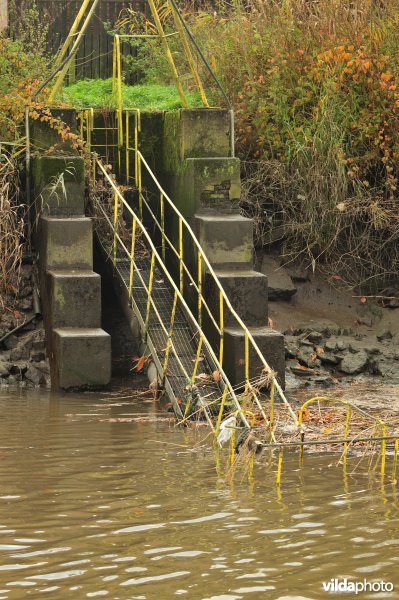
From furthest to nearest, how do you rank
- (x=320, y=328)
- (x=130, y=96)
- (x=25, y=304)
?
(x=130, y=96), (x=320, y=328), (x=25, y=304)

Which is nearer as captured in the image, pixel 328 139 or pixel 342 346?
pixel 342 346

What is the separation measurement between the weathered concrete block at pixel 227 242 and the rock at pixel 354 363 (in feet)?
5.26

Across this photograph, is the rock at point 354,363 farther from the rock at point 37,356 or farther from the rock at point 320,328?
the rock at point 37,356

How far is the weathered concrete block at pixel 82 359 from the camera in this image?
500 inches

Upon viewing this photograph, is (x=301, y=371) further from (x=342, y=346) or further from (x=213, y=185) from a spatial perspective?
(x=213, y=185)

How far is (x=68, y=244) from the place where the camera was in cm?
1334

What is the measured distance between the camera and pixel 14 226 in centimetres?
1405

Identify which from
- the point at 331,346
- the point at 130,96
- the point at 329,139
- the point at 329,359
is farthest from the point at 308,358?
the point at 130,96

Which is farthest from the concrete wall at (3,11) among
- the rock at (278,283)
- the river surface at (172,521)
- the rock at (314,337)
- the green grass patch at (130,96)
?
the river surface at (172,521)

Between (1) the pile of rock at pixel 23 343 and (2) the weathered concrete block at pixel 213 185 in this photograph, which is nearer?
(1) the pile of rock at pixel 23 343

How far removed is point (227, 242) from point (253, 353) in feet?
5.08

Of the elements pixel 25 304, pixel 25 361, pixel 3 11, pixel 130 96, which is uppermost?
pixel 3 11

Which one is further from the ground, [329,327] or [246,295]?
[246,295]

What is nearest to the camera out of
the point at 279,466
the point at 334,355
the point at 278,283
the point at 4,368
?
the point at 279,466
